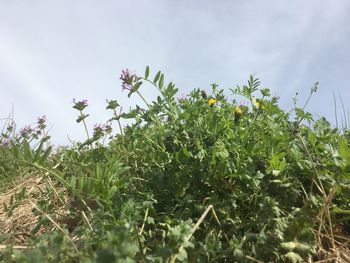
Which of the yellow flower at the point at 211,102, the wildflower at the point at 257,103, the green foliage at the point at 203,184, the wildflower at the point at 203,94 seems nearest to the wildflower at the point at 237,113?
the green foliage at the point at 203,184

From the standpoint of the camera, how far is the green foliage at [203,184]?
1576 mm

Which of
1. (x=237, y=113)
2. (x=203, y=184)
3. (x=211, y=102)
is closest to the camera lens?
(x=203, y=184)

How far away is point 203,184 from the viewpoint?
2021 millimetres

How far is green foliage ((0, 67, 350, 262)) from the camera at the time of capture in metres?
1.58

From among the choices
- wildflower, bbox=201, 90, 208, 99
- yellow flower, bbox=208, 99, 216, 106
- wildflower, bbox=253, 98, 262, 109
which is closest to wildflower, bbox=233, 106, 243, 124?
wildflower, bbox=253, 98, 262, 109

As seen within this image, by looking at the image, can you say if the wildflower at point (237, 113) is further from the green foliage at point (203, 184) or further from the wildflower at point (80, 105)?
the wildflower at point (80, 105)

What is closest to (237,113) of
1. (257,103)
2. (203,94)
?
(257,103)

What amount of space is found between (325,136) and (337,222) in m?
0.38

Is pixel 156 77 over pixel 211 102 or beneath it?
beneath

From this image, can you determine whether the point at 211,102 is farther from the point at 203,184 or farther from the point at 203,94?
the point at 203,184

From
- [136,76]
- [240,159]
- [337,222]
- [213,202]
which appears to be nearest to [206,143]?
[240,159]

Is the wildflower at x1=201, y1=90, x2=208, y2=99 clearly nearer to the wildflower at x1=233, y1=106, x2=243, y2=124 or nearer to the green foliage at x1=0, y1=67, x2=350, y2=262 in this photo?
the green foliage at x1=0, y1=67, x2=350, y2=262

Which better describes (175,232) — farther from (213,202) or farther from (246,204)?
(246,204)

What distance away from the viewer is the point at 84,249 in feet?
5.26
